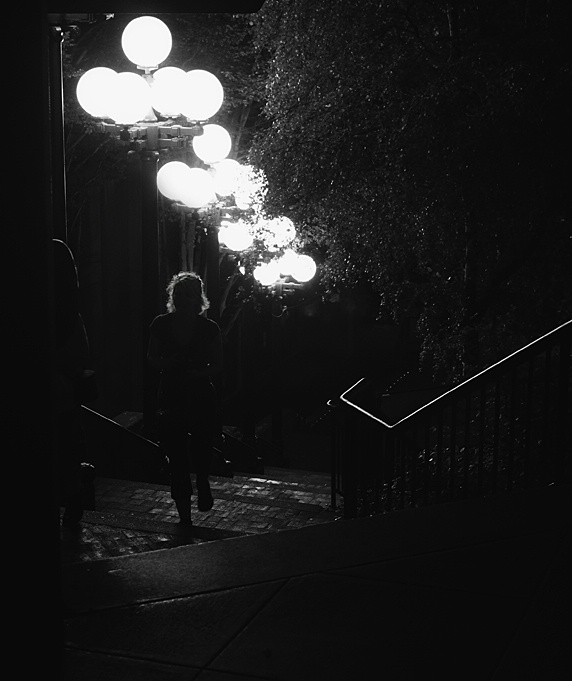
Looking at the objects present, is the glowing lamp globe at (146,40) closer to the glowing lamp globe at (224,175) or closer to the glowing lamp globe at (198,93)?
the glowing lamp globe at (198,93)

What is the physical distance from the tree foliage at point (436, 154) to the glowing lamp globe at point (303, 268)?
3.31 ft

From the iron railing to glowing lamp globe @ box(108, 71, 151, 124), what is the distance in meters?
3.22

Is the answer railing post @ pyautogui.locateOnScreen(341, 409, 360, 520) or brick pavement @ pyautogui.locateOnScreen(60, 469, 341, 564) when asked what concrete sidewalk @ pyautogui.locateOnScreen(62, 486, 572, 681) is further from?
railing post @ pyautogui.locateOnScreen(341, 409, 360, 520)

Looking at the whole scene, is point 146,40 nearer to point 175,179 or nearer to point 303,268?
point 175,179

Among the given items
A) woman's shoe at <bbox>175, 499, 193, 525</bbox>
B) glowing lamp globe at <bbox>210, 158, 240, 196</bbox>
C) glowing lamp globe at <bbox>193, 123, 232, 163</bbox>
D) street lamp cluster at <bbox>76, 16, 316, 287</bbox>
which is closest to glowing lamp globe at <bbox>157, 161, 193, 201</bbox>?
glowing lamp globe at <bbox>193, 123, 232, 163</bbox>

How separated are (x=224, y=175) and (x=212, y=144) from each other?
1.00m

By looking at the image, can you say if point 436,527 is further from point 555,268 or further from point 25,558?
point 555,268

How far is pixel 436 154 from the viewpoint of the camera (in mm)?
9984

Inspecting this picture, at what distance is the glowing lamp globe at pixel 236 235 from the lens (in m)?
13.8

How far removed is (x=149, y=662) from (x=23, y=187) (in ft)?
5.82

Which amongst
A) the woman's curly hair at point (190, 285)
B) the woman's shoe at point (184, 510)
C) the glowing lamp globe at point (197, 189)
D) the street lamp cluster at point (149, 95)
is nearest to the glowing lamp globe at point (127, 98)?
the street lamp cluster at point (149, 95)

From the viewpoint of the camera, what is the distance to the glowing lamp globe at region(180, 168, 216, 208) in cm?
1152

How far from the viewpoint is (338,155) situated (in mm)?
11070

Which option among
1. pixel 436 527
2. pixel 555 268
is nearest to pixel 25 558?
pixel 436 527
